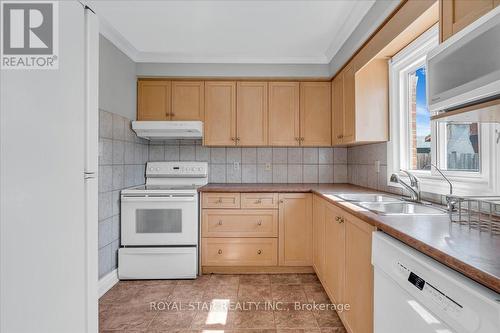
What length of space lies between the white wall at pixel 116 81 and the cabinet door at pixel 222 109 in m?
0.84

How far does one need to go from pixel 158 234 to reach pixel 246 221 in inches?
35.1

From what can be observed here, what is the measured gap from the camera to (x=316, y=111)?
3139 mm

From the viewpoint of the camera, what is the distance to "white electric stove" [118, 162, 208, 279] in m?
2.62

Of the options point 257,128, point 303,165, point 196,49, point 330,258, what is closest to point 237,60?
point 196,49

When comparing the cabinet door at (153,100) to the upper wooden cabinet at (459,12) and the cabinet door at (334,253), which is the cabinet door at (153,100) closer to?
the cabinet door at (334,253)

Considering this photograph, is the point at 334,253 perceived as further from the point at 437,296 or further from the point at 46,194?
the point at 46,194

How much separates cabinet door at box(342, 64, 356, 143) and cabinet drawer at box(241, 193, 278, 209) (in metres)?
0.94

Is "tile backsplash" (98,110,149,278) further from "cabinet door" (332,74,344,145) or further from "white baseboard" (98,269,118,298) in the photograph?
"cabinet door" (332,74,344,145)

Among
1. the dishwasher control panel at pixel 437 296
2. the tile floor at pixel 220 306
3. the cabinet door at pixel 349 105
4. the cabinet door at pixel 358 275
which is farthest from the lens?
the cabinet door at pixel 349 105

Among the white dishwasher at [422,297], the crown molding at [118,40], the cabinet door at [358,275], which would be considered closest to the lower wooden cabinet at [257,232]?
the cabinet door at [358,275]

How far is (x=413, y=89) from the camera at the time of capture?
87.4 inches

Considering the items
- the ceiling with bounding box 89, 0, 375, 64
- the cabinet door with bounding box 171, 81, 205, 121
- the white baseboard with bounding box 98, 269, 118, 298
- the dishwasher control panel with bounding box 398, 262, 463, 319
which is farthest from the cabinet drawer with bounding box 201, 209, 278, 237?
the dishwasher control panel with bounding box 398, 262, 463, 319

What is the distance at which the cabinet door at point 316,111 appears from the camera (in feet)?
10.3

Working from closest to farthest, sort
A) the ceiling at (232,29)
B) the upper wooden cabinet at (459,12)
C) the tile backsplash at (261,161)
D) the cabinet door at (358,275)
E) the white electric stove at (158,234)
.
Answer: the upper wooden cabinet at (459,12) < the cabinet door at (358,275) < the ceiling at (232,29) < the white electric stove at (158,234) < the tile backsplash at (261,161)
